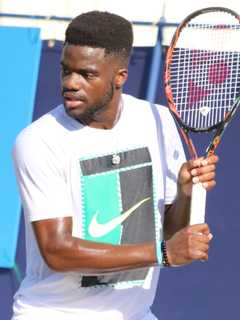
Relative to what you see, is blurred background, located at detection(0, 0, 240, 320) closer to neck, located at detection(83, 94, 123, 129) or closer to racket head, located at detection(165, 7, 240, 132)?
racket head, located at detection(165, 7, 240, 132)

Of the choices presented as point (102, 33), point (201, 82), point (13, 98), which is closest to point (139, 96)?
point (13, 98)

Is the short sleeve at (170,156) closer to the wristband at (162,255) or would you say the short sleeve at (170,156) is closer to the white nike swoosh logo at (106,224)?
the white nike swoosh logo at (106,224)

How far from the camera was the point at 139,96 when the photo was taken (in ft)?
14.5

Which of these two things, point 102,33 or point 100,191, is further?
point 100,191

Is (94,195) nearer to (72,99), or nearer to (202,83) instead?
(72,99)

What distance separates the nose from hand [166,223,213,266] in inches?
20.5

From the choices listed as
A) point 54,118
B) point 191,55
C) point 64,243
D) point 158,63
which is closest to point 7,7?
point 158,63

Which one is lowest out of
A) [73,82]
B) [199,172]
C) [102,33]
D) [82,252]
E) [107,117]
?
[82,252]

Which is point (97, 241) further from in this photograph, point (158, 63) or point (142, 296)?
point (158, 63)

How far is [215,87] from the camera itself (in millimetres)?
3381

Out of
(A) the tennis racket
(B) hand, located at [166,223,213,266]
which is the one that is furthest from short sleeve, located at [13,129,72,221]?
(A) the tennis racket

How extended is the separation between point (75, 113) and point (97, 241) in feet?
1.31

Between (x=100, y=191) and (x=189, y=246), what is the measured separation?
0.37 meters

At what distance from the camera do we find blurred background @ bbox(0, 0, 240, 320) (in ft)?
14.3
